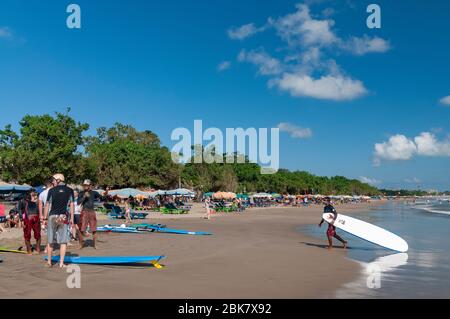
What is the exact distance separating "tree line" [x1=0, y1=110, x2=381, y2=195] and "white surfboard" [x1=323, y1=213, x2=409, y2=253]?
3231cm

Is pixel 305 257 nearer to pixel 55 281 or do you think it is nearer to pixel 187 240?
pixel 187 240

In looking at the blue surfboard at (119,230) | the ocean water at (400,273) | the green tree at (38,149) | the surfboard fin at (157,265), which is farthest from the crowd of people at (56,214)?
the green tree at (38,149)

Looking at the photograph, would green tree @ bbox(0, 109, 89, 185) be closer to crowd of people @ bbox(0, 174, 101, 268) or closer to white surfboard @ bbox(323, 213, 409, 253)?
crowd of people @ bbox(0, 174, 101, 268)

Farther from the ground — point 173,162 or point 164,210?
point 173,162

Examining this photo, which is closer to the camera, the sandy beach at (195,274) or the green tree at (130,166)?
the sandy beach at (195,274)

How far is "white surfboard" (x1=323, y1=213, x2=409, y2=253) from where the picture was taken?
12867mm

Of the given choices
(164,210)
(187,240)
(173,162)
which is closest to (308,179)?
(173,162)

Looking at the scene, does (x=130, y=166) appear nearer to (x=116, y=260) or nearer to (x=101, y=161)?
(x=101, y=161)

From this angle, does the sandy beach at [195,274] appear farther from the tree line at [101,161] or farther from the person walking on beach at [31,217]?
the tree line at [101,161]

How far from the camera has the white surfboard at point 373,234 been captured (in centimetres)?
1287

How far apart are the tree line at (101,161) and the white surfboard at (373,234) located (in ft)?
106

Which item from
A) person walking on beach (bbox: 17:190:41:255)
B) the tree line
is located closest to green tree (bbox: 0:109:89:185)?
the tree line
